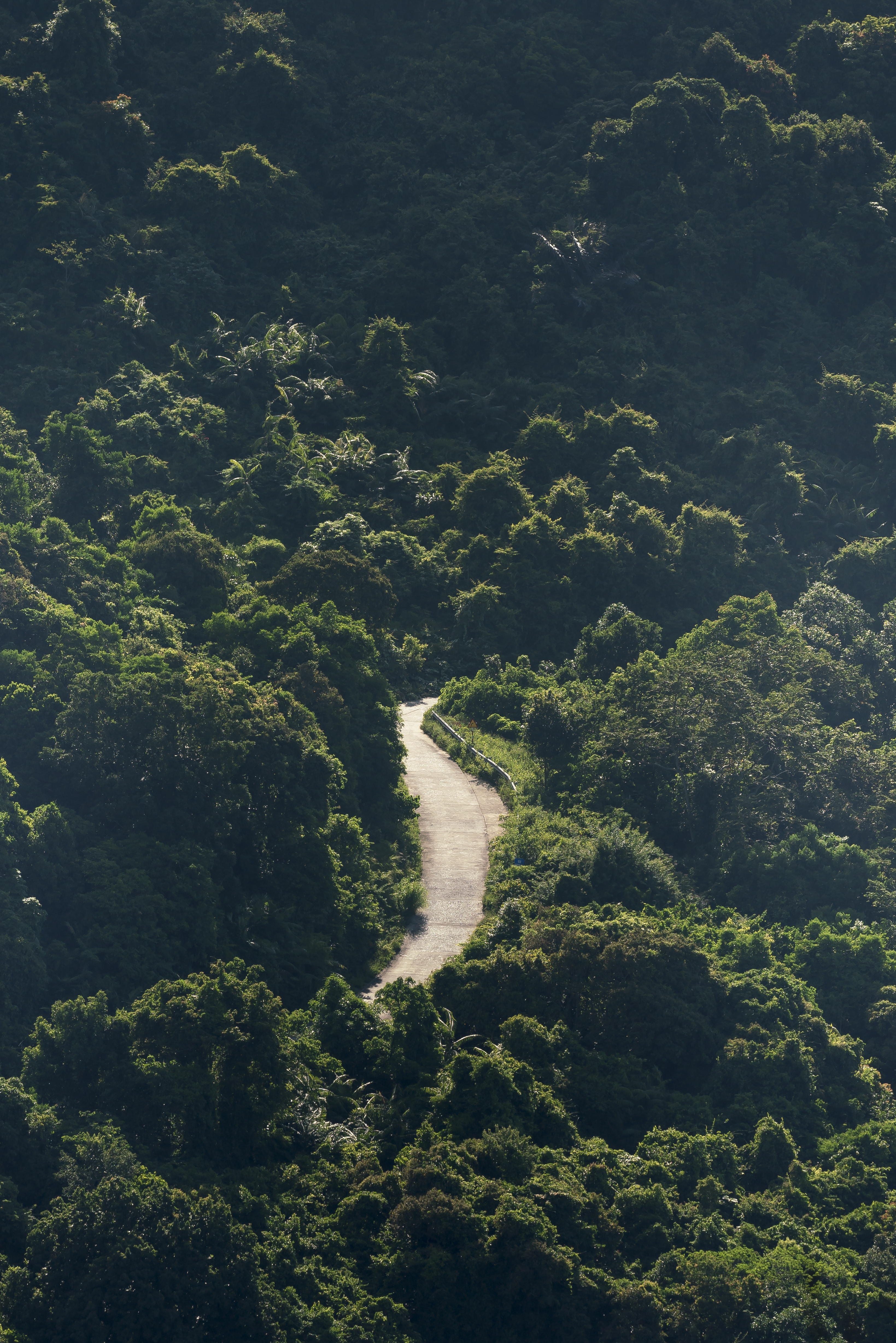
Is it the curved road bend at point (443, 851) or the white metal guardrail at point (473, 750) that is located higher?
the white metal guardrail at point (473, 750)

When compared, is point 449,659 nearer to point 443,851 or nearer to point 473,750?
point 473,750

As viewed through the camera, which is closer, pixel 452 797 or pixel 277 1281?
pixel 277 1281

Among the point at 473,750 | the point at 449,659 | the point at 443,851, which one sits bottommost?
the point at 443,851

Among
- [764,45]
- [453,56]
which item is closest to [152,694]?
[453,56]

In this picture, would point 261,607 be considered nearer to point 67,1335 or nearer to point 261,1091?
point 261,1091

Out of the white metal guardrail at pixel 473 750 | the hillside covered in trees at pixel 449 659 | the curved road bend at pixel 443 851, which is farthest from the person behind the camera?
the white metal guardrail at pixel 473 750

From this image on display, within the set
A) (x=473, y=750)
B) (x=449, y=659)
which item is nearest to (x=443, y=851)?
(x=473, y=750)
